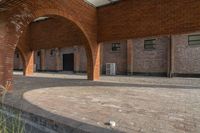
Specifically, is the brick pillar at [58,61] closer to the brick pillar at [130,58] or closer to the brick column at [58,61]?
the brick column at [58,61]

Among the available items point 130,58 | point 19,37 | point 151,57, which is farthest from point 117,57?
point 19,37

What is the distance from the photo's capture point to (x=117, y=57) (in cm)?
2148

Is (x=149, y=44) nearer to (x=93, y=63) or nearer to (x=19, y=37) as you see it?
(x=93, y=63)

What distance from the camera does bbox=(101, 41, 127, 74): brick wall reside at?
2089cm

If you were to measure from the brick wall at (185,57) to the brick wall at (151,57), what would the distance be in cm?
96

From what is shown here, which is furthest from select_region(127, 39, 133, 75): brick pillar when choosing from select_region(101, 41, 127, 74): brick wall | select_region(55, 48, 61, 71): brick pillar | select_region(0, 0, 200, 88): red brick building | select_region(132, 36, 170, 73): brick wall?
select_region(55, 48, 61, 71): brick pillar

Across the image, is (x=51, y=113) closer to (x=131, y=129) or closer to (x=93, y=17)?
(x=131, y=129)

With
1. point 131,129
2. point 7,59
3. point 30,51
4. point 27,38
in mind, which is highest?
point 27,38

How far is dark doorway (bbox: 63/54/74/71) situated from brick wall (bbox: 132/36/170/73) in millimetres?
9442

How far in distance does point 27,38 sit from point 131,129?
49.3 feet

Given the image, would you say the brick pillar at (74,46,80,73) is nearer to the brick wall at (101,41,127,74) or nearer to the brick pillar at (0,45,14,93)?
the brick wall at (101,41,127,74)

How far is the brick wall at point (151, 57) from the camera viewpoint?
18188mm

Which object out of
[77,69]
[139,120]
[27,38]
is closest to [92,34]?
[27,38]

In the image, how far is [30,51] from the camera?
16500 millimetres
